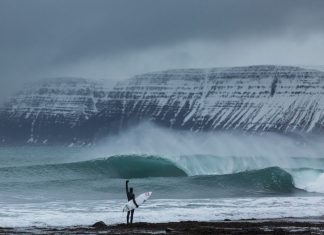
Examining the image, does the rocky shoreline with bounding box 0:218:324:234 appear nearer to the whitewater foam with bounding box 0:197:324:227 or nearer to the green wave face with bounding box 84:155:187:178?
the whitewater foam with bounding box 0:197:324:227

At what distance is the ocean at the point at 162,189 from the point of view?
104 feet

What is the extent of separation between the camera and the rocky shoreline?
25609mm

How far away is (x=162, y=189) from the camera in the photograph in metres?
47.0

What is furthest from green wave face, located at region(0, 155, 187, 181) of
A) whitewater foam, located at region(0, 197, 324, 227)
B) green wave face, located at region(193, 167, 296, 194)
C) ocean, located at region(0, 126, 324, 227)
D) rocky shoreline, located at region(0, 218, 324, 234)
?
rocky shoreline, located at region(0, 218, 324, 234)

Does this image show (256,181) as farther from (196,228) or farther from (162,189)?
(196,228)

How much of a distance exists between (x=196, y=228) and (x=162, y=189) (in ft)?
67.6

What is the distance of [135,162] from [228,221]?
111 ft

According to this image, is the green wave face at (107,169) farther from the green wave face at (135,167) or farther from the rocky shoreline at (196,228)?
the rocky shoreline at (196,228)

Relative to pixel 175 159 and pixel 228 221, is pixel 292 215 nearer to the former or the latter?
pixel 228 221

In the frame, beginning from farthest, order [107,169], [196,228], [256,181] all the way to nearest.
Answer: [107,169], [256,181], [196,228]

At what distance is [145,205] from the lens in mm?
35125

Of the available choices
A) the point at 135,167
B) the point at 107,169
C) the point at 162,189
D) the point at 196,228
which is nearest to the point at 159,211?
the point at 196,228

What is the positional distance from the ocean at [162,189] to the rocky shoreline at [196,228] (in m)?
1.84

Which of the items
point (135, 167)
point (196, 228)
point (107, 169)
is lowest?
point (196, 228)
